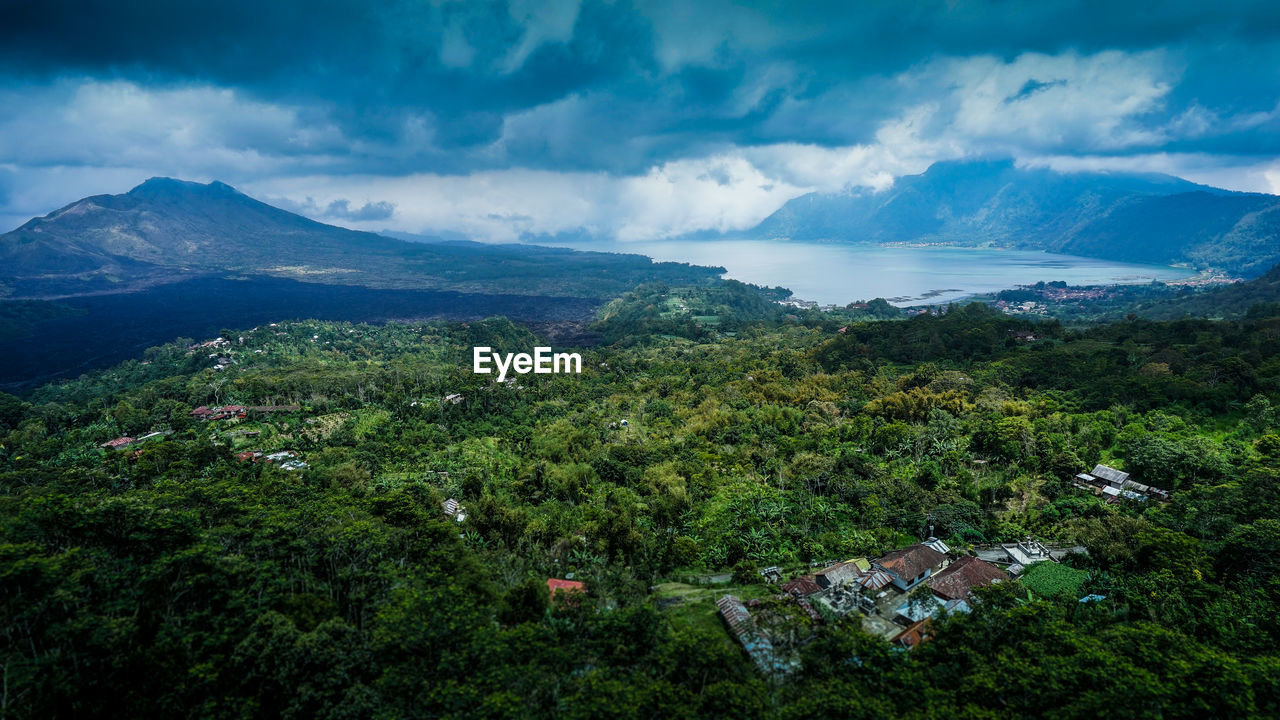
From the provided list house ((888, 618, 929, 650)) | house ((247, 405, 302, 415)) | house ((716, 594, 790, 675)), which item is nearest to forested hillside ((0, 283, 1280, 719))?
house ((247, 405, 302, 415))

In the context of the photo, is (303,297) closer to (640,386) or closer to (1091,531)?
(640,386)

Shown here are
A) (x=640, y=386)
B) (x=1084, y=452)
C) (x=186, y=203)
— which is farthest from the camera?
(x=186, y=203)

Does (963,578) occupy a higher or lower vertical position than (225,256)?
lower

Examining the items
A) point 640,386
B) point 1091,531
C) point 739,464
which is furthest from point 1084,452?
point 640,386

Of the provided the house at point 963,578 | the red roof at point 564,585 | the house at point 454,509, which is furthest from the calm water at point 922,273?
the red roof at point 564,585

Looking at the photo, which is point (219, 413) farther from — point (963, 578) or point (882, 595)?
point (963, 578)

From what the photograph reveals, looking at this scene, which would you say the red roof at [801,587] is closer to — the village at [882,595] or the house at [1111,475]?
the village at [882,595]

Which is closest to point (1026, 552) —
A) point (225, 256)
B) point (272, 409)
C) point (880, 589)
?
point (880, 589)
